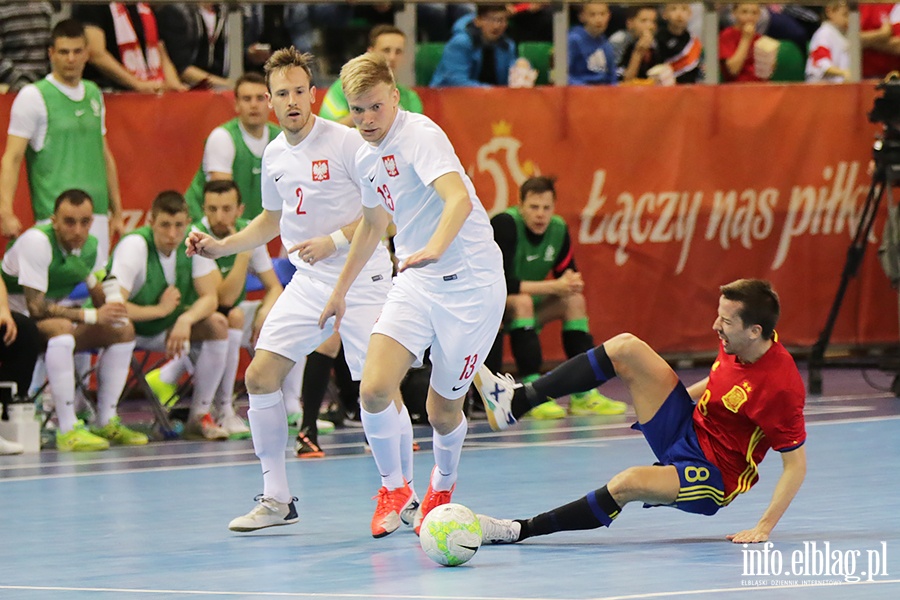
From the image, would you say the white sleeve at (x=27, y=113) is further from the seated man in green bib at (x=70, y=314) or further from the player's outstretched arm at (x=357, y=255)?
the player's outstretched arm at (x=357, y=255)

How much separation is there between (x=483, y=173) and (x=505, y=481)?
540cm

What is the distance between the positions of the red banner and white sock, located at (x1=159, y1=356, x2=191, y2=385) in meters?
3.31

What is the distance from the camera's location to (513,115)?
13891mm

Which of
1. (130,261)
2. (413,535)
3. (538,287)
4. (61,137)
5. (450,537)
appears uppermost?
(61,137)

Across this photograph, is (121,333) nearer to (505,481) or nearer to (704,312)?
(505,481)

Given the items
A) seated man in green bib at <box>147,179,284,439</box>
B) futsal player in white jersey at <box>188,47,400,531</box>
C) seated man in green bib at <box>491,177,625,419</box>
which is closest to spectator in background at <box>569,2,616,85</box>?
seated man in green bib at <box>491,177,625,419</box>

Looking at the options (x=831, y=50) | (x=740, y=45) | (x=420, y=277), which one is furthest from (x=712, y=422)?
(x=831, y=50)

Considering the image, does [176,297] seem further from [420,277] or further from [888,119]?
[888,119]

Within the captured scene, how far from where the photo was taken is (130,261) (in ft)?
36.4

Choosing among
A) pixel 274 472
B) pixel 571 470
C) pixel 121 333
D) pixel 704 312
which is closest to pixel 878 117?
pixel 704 312

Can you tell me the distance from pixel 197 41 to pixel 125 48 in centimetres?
73

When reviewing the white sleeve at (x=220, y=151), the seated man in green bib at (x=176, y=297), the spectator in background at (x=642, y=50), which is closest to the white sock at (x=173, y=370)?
the seated man in green bib at (x=176, y=297)

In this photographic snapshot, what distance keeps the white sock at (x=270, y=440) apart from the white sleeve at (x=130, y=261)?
3.86 m

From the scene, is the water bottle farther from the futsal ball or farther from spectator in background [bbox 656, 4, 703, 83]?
spectator in background [bbox 656, 4, 703, 83]
